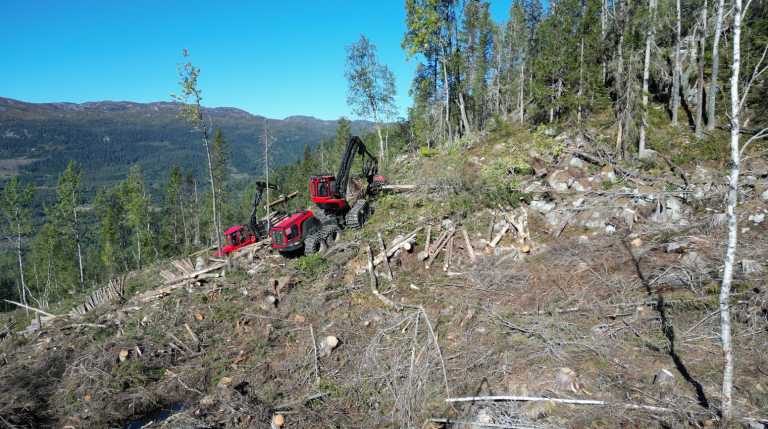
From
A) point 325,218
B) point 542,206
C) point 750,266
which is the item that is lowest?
point 750,266

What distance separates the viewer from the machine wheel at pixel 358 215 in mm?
14953

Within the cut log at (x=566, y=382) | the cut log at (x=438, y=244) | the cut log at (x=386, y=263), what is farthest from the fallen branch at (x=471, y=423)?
the cut log at (x=438, y=244)

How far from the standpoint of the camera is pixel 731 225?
4.82 m

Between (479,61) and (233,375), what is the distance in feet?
102

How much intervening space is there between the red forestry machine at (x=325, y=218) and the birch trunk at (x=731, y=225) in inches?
455

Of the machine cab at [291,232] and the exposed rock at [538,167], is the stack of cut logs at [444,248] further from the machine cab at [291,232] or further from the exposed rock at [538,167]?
the exposed rock at [538,167]

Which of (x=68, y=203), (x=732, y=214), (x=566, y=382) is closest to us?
(x=732, y=214)

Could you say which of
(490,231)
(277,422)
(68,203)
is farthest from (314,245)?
(68,203)

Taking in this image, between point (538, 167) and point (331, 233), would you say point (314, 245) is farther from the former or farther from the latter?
point (538, 167)

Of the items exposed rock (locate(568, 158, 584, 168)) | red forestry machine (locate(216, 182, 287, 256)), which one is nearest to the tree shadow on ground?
exposed rock (locate(568, 158, 584, 168))

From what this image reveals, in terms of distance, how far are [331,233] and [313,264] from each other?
2293 mm

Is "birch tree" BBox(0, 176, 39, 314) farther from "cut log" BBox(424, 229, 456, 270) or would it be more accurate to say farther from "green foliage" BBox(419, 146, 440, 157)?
"cut log" BBox(424, 229, 456, 270)

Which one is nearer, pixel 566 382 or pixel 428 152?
pixel 566 382

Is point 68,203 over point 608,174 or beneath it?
beneath
